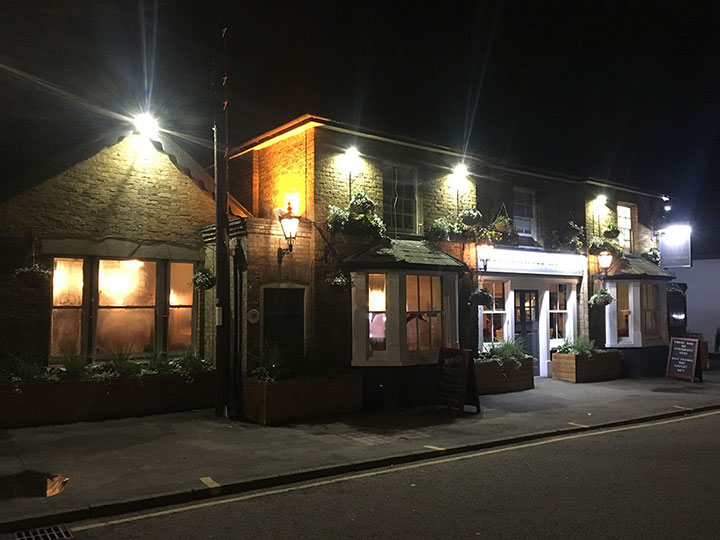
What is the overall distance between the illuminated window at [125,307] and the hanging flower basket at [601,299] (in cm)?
1174

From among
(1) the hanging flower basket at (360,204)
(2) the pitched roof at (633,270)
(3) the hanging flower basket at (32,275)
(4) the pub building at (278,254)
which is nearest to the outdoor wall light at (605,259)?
(2) the pitched roof at (633,270)

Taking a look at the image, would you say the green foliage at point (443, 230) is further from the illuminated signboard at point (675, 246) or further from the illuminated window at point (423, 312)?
the illuminated signboard at point (675, 246)

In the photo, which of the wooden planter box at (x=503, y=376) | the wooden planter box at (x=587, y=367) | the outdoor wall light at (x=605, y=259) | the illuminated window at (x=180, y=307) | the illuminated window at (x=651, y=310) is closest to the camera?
the illuminated window at (x=180, y=307)

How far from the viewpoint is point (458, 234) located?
579 inches

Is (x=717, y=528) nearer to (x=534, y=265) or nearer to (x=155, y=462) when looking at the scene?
(x=155, y=462)

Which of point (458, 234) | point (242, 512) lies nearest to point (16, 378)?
point (242, 512)

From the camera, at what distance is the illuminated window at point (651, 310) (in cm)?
1822

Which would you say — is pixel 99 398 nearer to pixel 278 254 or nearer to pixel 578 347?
pixel 278 254

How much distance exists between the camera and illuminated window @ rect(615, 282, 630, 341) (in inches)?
712

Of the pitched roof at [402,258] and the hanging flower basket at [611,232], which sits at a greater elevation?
the hanging flower basket at [611,232]

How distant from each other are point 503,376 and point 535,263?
11.6 feet

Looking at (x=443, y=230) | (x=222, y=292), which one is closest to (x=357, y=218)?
(x=443, y=230)

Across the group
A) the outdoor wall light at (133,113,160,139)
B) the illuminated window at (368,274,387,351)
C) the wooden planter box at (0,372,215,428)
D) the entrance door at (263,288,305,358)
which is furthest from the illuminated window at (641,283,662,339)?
the outdoor wall light at (133,113,160,139)

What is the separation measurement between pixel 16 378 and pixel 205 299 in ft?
13.0
